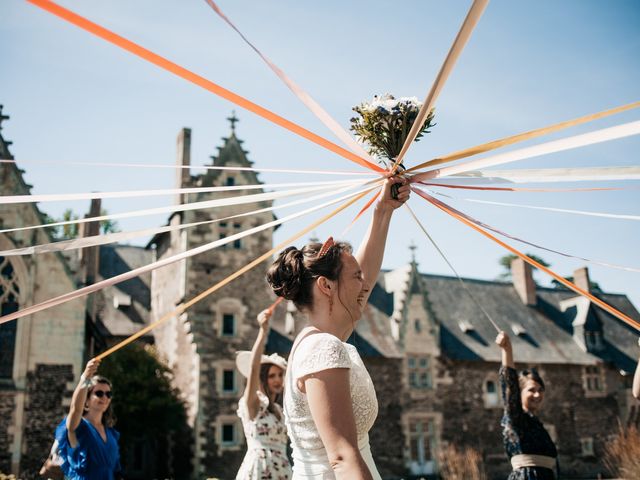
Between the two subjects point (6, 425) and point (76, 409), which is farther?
point (6, 425)

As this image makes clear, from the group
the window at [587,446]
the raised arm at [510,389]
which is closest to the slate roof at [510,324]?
the window at [587,446]

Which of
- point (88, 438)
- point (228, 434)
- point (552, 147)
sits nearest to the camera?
point (552, 147)

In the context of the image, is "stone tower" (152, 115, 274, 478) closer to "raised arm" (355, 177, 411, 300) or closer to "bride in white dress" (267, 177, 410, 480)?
"raised arm" (355, 177, 411, 300)

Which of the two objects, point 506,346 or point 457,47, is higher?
point 457,47

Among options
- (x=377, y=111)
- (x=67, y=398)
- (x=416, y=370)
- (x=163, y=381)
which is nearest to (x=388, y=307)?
(x=416, y=370)

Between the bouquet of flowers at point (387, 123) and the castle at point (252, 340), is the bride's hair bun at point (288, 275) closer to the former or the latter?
the bouquet of flowers at point (387, 123)

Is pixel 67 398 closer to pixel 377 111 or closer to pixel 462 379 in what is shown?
pixel 462 379

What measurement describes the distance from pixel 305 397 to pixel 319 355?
0.24 meters

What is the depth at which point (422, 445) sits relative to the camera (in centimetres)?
2606

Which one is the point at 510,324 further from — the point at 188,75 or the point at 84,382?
the point at 188,75

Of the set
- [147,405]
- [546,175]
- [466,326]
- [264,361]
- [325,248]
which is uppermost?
[466,326]

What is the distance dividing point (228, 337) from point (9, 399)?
734 cm

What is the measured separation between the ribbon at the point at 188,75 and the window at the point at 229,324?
2048 cm

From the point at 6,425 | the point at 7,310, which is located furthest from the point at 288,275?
the point at 7,310
